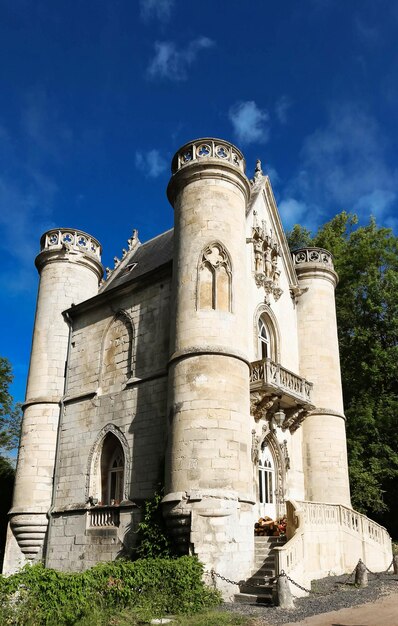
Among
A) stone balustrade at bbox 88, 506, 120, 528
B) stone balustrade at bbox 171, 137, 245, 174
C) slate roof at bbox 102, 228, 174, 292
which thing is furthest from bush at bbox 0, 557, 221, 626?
stone balustrade at bbox 171, 137, 245, 174

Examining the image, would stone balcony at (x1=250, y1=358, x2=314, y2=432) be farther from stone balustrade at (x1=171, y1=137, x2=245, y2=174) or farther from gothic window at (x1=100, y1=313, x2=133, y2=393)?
stone balustrade at (x1=171, y1=137, x2=245, y2=174)

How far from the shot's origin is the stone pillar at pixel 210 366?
1259 centimetres

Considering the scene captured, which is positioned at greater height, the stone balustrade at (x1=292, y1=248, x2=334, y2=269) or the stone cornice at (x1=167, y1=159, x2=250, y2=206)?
the stone balustrade at (x1=292, y1=248, x2=334, y2=269)

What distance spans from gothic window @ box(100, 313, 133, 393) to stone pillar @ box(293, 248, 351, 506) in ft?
21.4

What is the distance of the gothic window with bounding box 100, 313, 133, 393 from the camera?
17.1 m

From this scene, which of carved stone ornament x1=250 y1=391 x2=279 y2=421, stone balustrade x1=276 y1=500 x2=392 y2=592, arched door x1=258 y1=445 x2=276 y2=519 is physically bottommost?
stone balustrade x1=276 y1=500 x2=392 y2=592

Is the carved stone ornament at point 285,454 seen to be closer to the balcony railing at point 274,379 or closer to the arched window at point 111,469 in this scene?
the balcony railing at point 274,379

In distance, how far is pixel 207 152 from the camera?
1642 cm

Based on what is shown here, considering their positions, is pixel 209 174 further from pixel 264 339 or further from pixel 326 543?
pixel 326 543

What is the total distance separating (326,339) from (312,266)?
2929mm

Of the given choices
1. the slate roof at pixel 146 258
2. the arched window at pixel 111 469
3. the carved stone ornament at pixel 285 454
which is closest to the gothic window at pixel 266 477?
the carved stone ornament at pixel 285 454

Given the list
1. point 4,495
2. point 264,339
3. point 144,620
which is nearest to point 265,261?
point 264,339

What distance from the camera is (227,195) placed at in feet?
52.9

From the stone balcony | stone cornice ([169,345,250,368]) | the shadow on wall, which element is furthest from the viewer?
the shadow on wall
